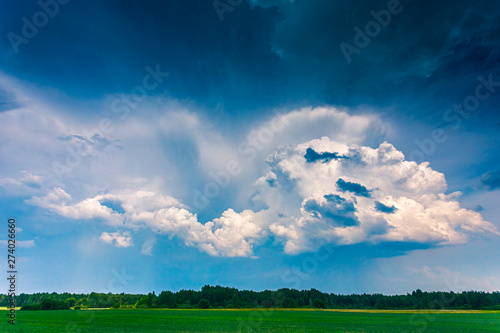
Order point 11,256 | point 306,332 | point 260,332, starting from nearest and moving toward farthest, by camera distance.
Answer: point 11,256, point 260,332, point 306,332

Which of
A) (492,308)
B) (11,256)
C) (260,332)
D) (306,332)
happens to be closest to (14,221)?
(11,256)

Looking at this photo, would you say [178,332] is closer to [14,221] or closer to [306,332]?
[306,332]

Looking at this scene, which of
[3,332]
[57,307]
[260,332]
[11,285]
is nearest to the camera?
[11,285]

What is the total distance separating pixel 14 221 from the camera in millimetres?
40406

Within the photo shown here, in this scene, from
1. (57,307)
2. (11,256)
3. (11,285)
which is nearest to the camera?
(11,256)

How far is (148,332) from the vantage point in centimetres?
5241

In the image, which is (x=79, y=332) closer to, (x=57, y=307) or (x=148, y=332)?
(x=148, y=332)

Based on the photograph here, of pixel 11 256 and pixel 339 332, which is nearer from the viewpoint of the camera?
pixel 11 256

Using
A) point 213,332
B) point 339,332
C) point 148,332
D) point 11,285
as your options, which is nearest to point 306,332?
point 339,332

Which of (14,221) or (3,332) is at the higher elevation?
(14,221)

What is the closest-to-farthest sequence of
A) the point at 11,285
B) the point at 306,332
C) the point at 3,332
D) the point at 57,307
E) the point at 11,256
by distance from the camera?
the point at 11,256, the point at 11,285, the point at 3,332, the point at 306,332, the point at 57,307

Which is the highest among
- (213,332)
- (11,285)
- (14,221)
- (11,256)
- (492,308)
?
(14,221)

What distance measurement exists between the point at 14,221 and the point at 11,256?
4441mm

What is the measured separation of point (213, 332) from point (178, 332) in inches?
248
